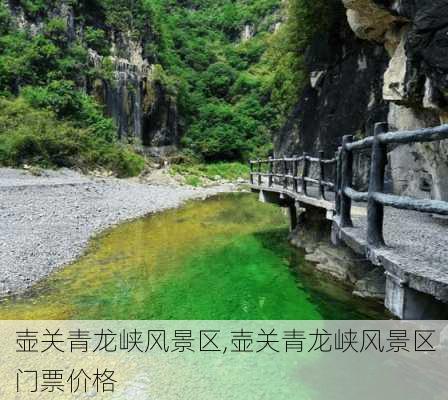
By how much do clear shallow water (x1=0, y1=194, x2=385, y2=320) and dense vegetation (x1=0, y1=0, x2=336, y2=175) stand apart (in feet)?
33.7

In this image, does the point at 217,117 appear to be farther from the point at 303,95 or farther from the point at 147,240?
the point at 147,240

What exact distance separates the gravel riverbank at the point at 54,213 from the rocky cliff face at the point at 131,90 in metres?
14.4

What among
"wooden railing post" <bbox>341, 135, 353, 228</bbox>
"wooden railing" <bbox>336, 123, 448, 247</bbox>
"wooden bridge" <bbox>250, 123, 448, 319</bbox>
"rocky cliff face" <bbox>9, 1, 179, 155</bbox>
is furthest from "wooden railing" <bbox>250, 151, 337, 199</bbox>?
"rocky cliff face" <bbox>9, 1, 179, 155</bbox>

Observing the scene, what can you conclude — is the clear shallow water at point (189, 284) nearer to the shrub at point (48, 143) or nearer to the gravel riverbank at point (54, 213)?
the gravel riverbank at point (54, 213)

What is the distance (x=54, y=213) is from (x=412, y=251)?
48.4 ft

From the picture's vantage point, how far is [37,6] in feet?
122

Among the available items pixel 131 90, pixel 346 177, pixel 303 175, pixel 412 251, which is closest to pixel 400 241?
pixel 412 251

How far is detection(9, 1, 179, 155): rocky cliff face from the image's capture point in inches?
1532

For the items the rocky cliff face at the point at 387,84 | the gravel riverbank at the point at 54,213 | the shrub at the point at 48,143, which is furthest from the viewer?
the shrub at the point at 48,143

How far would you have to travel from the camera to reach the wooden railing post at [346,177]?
184 inches

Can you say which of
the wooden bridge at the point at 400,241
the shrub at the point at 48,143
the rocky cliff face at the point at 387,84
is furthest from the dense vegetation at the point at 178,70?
the wooden bridge at the point at 400,241

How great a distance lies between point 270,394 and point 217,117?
51797 mm

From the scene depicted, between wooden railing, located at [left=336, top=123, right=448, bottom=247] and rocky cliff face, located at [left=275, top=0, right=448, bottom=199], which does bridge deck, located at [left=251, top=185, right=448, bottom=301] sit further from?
rocky cliff face, located at [left=275, top=0, right=448, bottom=199]

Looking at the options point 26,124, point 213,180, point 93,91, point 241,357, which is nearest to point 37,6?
point 93,91
